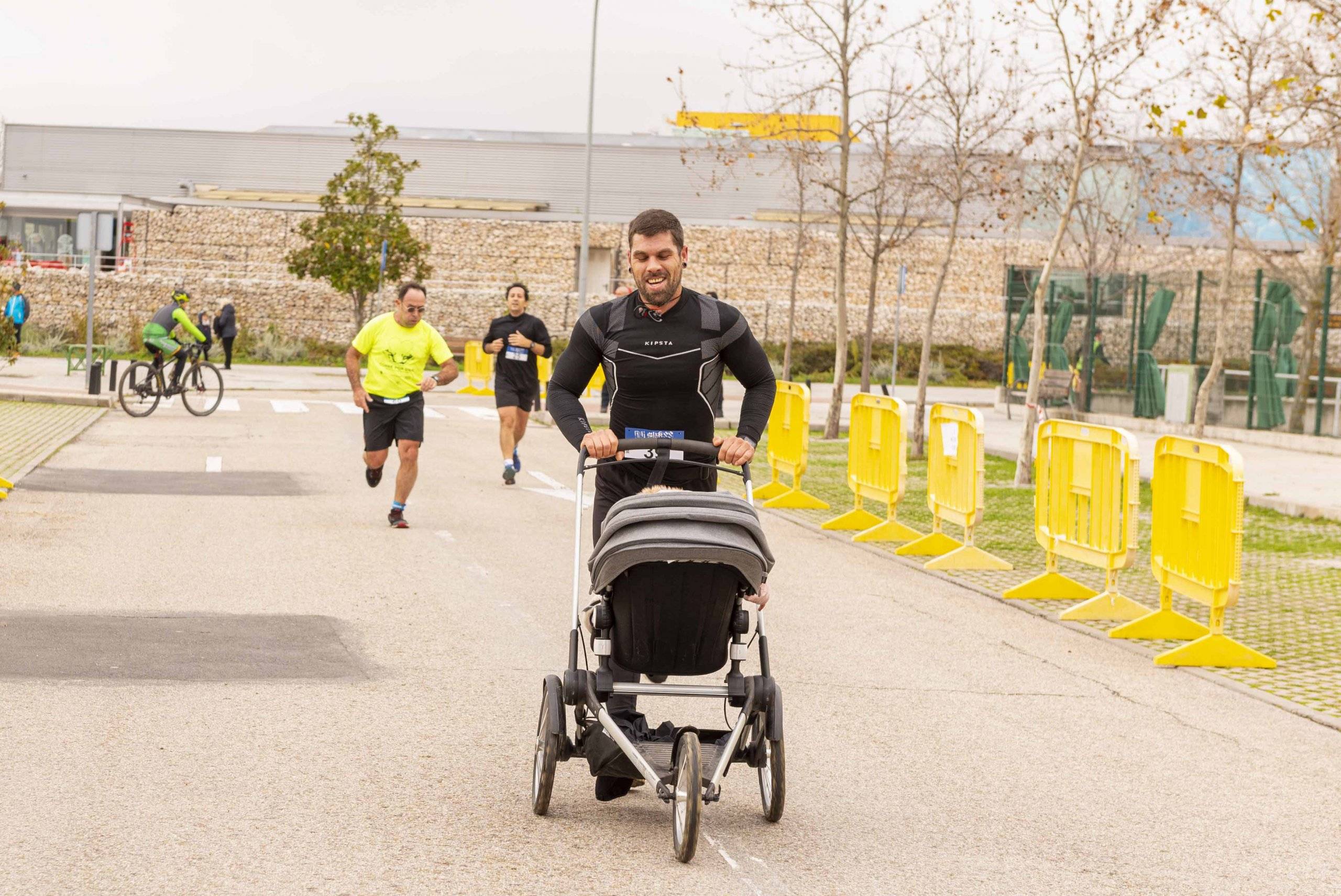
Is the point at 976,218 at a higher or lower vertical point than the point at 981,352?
higher

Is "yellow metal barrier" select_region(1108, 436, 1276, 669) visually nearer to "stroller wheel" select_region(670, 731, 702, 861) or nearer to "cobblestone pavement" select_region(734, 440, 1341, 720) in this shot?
"cobblestone pavement" select_region(734, 440, 1341, 720)

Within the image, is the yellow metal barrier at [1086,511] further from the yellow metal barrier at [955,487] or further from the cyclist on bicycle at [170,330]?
the cyclist on bicycle at [170,330]

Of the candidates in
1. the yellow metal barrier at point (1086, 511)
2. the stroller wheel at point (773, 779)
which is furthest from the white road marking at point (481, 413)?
the stroller wheel at point (773, 779)

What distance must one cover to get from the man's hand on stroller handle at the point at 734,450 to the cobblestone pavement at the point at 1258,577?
389 cm

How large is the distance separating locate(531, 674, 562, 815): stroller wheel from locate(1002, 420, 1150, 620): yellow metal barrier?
532 centimetres

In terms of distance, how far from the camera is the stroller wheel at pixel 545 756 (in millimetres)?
5395

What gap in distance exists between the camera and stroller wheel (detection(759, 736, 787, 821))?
17.8ft

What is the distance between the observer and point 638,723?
557 cm

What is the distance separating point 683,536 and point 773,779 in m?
0.95

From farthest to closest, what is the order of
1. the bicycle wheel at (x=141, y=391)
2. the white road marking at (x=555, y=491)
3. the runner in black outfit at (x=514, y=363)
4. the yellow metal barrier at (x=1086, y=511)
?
1. the bicycle wheel at (x=141, y=391)
2. the runner in black outfit at (x=514, y=363)
3. the white road marking at (x=555, y=491)
4. the yellow metal barrier at (x=1086, y=511)

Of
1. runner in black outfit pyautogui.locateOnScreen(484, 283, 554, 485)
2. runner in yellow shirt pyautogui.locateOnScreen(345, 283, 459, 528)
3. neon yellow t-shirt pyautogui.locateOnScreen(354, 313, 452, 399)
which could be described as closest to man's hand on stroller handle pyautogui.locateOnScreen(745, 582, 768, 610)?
runner in yellow shirt pyautogui.locateOnScreen(345, 283, 459, 528)

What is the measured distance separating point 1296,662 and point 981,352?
49.6 meters

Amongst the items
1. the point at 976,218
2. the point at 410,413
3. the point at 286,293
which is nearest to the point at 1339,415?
the point at 410,413

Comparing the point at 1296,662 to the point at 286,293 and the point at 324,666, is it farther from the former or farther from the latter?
the point at 286,293
